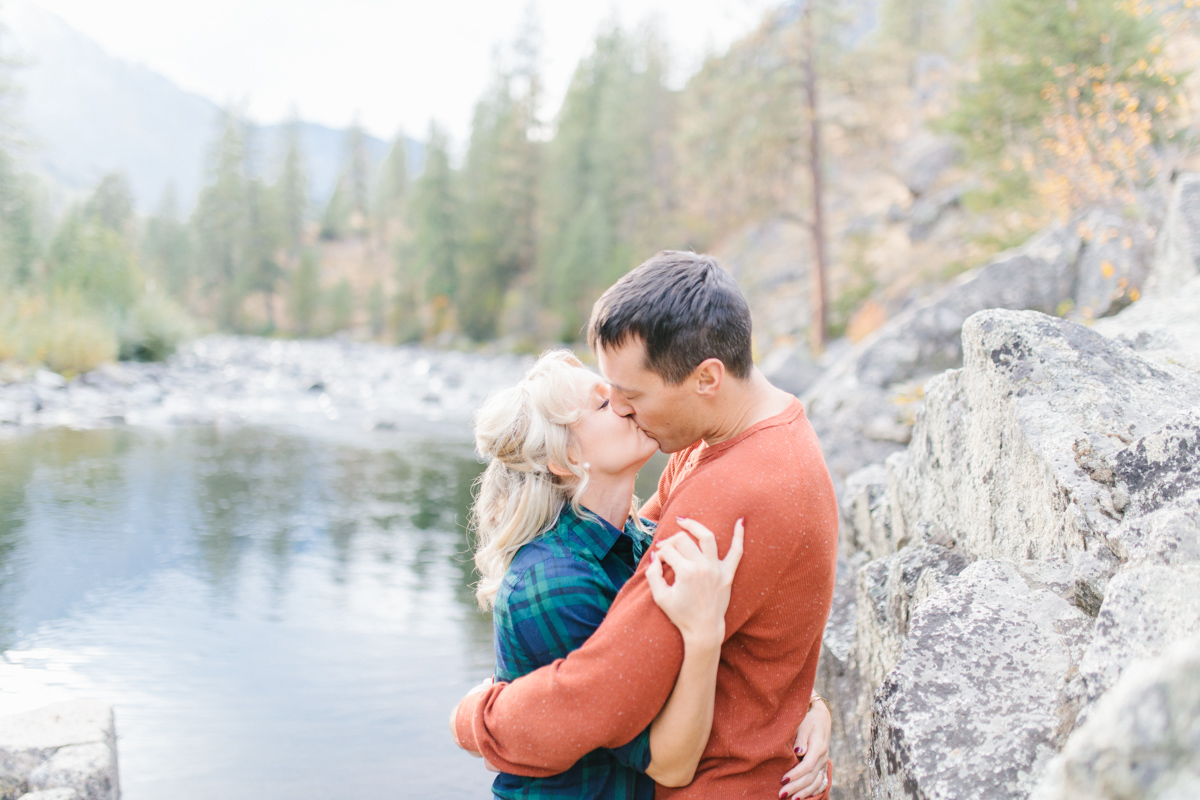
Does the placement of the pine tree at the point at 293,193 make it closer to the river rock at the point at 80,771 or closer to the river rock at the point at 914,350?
the river rock at the point at 914,350

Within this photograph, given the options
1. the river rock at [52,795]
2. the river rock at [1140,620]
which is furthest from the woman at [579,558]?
the river rock at [52,795]

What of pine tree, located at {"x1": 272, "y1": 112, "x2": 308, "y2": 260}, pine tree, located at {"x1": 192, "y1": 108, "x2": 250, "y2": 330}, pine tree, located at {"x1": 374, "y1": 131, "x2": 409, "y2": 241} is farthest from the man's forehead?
pine tree, located at {"x1": 374, "y1": 131, "x2": 409, "y2": 241}

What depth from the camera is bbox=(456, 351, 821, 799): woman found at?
5.60 ft

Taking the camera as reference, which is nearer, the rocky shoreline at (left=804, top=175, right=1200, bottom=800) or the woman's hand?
the rocky shoreline at (left=804, top=175, right=1200, bottom=800)

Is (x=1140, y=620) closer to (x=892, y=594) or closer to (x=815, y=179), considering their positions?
(x=892, y=594)

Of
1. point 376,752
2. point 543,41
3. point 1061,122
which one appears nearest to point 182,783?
point 376,752

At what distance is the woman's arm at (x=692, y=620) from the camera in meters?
1.67

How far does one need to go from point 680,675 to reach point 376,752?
3278 millimetres

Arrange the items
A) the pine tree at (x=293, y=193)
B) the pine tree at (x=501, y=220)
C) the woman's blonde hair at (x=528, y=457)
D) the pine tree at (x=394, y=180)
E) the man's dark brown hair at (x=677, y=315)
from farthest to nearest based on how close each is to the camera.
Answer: the pine tree at (x=394, y=180), the pine tree at (x=293, y=193), the pine tree at (x=501, y=220), the woman's blonde hair at (x=528, y=457), the man's dark brown hair at (x=677, y=315)

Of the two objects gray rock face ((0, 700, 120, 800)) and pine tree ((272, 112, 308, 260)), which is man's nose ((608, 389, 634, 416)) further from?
pine tree ((272, 112, 308, 260))

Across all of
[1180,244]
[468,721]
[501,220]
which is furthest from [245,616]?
[501,220]

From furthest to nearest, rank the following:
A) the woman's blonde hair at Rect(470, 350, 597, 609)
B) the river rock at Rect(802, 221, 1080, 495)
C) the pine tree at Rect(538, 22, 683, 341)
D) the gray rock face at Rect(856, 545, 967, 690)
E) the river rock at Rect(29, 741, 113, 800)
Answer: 1. the pine tree at Rect(538, 22, 683, 341)
2. the river rock at Rect(802, 221, 1080, 495)
3. the river rock at Rect(29, 741, 113, 800)
4. the gray rock face at Rect(856, 545, 967, 690)
5. the woman's blonde hair at Rect(470, 350, 597, 609)

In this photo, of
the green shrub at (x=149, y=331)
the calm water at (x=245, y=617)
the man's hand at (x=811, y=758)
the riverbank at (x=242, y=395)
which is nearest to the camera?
the man's hand at (x=811, y=758)

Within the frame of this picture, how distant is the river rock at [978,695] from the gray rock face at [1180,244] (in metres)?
4.31
